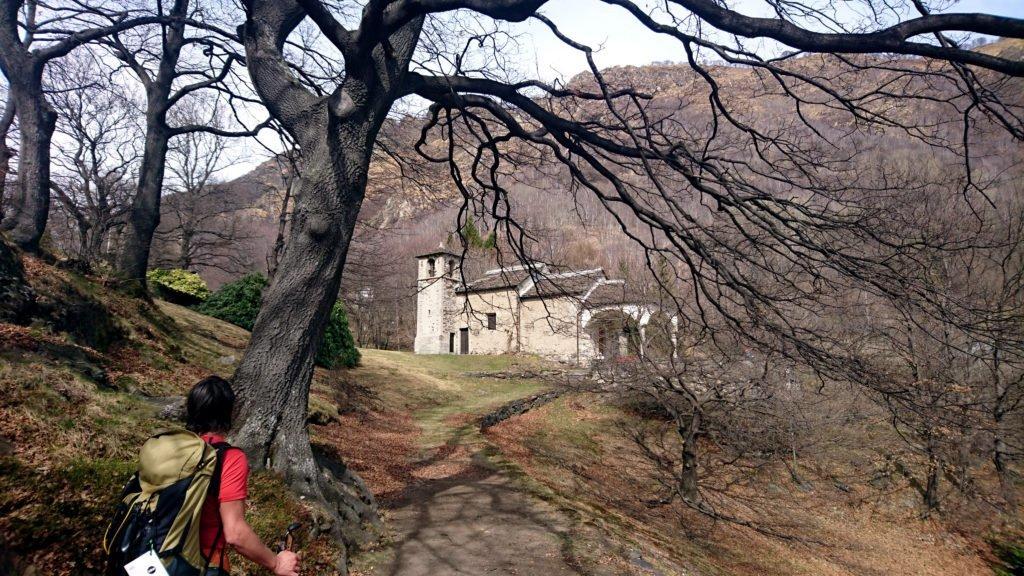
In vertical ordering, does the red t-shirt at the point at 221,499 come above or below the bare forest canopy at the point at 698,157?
below

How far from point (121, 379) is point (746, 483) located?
1317cm

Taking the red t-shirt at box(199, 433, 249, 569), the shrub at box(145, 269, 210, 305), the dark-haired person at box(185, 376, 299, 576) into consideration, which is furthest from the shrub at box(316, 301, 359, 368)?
the red t-shirt at box(199, 433, 249, 569)

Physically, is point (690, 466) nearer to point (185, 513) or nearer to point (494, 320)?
point (185, 513)

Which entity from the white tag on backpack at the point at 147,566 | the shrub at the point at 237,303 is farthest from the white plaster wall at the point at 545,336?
the white tag on backpack at the point at 147,566

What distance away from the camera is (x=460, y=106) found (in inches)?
197

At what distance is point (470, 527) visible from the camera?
584 cm

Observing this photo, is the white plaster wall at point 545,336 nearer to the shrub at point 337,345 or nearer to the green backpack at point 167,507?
the shrub at point 337,345

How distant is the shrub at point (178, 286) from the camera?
54.3ft

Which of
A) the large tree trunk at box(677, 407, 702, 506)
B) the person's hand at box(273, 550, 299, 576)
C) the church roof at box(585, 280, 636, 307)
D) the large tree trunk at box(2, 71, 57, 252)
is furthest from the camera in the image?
the church roof at box(585, 280, 636, 307)

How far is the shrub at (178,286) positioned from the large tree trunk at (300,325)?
14.7m

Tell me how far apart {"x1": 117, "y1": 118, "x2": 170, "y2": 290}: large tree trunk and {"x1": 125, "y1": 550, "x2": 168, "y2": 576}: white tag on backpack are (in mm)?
9465

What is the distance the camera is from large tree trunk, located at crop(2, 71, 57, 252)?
299 inches

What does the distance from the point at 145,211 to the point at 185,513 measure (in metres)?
10.3

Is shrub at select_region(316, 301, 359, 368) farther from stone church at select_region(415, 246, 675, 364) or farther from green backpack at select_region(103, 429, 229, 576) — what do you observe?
green backpack at select_region(103, 429, 229, 576)
